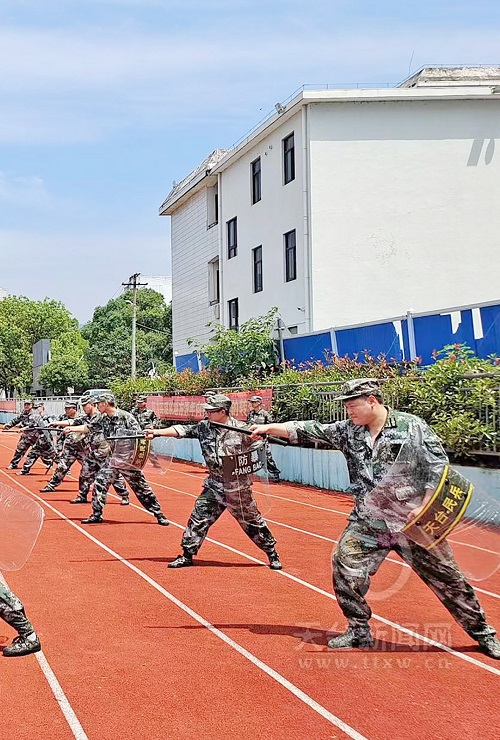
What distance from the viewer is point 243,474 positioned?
9.04m

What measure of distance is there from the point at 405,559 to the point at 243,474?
2.92 metres

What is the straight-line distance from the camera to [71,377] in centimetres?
7581

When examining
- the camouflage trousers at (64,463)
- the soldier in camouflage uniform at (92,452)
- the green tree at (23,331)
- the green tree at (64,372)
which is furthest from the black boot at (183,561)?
the green tree at (23,331)

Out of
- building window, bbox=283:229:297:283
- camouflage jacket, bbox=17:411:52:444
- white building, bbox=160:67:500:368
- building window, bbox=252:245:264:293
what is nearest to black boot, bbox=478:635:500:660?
camouflage jacket, bbox=17:411:52:444

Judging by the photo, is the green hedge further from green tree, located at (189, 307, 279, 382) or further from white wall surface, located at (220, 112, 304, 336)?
white wall surface, located at (220, 112, 304, 336)

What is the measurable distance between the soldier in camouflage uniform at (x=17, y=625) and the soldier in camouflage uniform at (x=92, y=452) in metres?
7.08

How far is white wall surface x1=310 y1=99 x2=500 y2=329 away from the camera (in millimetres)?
28000

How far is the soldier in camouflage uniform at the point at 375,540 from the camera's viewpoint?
6191 millimetres

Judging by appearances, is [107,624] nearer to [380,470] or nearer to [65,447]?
[380,470]

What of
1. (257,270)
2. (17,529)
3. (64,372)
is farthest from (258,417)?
(64,372)

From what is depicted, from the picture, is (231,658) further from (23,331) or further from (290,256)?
(23,331)

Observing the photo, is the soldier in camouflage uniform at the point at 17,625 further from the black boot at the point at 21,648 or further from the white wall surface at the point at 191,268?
the white wall surface at the point at 191,268

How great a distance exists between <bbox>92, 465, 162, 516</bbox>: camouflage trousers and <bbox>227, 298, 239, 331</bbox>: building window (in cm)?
2083

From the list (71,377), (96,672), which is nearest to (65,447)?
(96,672)
